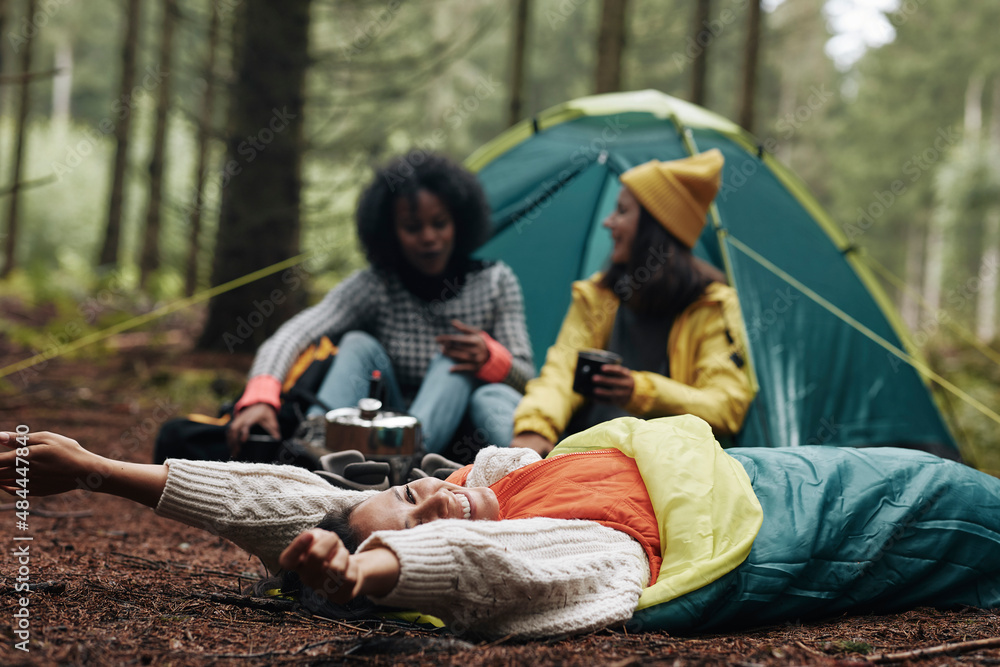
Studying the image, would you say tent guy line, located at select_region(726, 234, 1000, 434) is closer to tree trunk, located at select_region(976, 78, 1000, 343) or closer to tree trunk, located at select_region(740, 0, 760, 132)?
tree trunk, located at select_region(740, 0, 760, 132)

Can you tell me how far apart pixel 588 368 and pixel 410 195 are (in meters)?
1.28

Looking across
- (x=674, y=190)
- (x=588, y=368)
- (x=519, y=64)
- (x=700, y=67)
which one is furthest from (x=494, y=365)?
(x=519, y=64)

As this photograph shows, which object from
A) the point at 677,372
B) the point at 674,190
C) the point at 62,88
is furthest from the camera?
the point at 62,88

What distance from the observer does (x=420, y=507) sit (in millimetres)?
1687

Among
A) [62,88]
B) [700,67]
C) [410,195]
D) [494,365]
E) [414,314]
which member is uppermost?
[62,88]

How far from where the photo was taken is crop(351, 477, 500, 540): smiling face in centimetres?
170

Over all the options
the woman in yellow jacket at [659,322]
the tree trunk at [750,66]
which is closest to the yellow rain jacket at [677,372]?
the woman in yellow jacket at [659,322]

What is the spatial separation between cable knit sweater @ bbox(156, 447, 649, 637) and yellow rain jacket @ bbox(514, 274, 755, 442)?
41.0 inches

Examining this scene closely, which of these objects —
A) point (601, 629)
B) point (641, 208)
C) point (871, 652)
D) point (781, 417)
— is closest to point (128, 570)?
point (601, 629)

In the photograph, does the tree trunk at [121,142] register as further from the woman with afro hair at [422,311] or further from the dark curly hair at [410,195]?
the woman with afro hair at [422,311]

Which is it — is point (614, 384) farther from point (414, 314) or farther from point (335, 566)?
point (335, 566)

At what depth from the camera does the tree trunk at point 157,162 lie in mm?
10203

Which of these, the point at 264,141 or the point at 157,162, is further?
the point at 157,162

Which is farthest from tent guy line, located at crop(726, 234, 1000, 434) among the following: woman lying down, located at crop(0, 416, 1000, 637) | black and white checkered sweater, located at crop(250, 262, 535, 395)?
woman lying down, located at crop(0, 416, 1000, 637)
